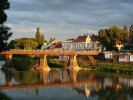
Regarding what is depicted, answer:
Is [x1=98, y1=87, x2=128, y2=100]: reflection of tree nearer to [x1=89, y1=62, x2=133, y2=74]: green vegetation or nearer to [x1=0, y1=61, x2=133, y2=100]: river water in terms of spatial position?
[x1=0, y1=61, x2=133, y2=100]: river water

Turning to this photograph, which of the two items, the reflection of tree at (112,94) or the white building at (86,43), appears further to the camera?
the white building at (86,43)

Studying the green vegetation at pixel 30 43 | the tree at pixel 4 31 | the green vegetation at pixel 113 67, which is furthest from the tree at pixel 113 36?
the tree at pixel 4 31

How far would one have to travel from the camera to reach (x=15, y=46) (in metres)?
152

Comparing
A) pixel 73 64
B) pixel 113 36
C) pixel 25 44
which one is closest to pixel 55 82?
pixel 73 64

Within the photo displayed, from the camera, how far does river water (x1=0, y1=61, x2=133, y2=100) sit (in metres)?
53.2

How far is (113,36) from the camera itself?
117438mm

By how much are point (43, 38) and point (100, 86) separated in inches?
3919

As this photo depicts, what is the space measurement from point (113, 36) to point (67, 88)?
5685 cm

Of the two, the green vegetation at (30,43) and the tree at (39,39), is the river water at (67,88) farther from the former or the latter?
the tree at (39,39)

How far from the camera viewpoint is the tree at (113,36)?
4560 inches

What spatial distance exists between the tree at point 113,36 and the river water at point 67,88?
3967cm

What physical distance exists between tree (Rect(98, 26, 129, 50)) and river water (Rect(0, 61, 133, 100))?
39670 mm

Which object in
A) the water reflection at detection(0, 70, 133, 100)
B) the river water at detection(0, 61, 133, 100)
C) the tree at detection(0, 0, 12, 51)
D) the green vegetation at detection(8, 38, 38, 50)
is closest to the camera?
the tree at detection(0, 0, 12, 51)

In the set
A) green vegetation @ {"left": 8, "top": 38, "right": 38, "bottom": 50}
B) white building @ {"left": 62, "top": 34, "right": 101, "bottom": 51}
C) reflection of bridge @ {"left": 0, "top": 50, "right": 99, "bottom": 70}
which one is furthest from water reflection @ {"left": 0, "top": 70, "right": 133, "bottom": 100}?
white building @ {"left": 62, "top": 34, "right": 101, "bottom": 51}
